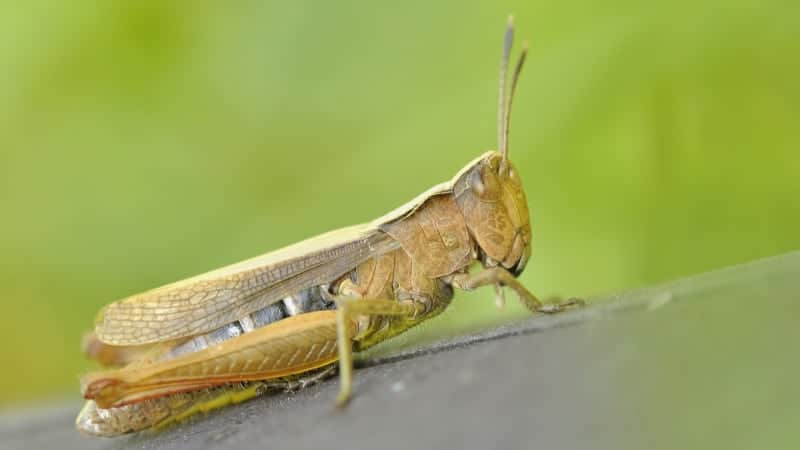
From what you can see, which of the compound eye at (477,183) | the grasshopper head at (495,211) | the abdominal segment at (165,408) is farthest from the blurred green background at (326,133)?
the abdominal segment at (165,408)

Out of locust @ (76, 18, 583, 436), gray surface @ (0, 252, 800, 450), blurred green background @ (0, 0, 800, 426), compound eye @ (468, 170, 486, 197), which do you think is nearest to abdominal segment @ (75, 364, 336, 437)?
locust @ (76, 18, 583, 436)

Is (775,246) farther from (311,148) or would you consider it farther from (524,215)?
(311,148)

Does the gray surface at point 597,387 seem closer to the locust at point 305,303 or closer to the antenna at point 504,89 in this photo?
the locust at point 305,303

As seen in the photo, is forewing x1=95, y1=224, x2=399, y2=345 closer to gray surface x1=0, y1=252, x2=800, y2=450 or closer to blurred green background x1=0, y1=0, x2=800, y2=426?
gray surface x1=0, y1=252, x2=800, y2=450

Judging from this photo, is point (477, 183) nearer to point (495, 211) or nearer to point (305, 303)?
point (495, 211)

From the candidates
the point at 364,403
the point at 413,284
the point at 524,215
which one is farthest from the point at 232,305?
the point at 364,403

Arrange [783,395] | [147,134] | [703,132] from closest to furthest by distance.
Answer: [783,395]
[703,132]
[147,134]

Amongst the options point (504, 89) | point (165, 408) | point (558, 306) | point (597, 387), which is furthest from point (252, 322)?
point (597, 387)
